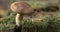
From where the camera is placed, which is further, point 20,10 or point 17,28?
point 17,28

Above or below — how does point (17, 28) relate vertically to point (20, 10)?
below

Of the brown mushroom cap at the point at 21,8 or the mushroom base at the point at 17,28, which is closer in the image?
the brown mushroom cap at the point at 21,8

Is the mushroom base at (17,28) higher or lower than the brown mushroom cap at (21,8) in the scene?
lower

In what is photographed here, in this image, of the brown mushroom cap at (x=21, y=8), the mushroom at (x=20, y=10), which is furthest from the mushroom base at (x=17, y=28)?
the brown mushroom cap at (x=21, y=8)

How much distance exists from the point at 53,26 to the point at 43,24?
178 mm

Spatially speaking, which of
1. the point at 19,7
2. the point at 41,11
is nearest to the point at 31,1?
the point at 41,11

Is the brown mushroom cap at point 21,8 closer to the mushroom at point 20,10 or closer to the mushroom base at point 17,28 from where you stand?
the mushroom at point 20,10

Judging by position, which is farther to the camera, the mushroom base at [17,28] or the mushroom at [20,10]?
the mushroom base at [17,28]

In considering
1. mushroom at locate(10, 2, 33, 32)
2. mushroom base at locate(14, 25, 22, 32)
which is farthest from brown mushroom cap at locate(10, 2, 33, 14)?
mushroom base at locate(14, 25, 22, 32)

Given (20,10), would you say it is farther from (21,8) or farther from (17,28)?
(17,28)

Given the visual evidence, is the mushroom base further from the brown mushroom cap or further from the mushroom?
the brown mushroom cap

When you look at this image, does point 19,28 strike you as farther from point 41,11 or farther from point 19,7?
point 41,11

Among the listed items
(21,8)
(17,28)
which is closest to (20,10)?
(21,8)

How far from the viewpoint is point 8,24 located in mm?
2740
